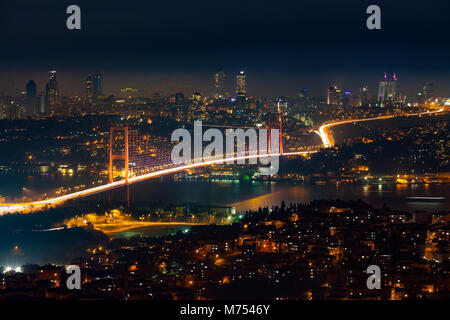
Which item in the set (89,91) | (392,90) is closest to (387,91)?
(392,90)

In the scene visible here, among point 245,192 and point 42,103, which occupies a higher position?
point 42,103

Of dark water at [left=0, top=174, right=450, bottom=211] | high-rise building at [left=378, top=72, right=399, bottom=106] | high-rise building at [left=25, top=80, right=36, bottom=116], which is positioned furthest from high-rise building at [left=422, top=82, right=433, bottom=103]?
high-rise building at [left=25, top=80, right=36, bottom=116]

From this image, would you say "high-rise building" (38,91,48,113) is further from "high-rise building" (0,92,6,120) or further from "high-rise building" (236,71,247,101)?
"high-rise building" (236,71,247,101)

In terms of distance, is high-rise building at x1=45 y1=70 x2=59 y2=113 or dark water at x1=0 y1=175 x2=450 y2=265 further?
high-rise building at x1=45 y1=70 x2=59 y2=113

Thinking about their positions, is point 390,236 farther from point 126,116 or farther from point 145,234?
point 126,116

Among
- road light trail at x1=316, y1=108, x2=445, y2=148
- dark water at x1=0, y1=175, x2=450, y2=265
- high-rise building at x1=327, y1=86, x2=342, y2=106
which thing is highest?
high-rise building at x1=327, y1=86, x2=342, y2=106

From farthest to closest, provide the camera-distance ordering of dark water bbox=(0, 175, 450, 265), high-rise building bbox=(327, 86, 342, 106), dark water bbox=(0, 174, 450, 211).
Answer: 1. high-rise building bbox=(327, 86, 342, 106)
2. dark water bbox=(0, 174, 450, 211)
3. dark water bbox=(0, 175, 450, 265)

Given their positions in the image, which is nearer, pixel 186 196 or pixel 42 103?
pixel 186 196

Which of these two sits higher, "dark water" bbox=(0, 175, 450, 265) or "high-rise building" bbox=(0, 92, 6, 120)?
"high-rise building" bbox=(0, 92, 6, 120)

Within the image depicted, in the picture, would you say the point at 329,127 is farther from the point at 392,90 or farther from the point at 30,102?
the point at 30,102
